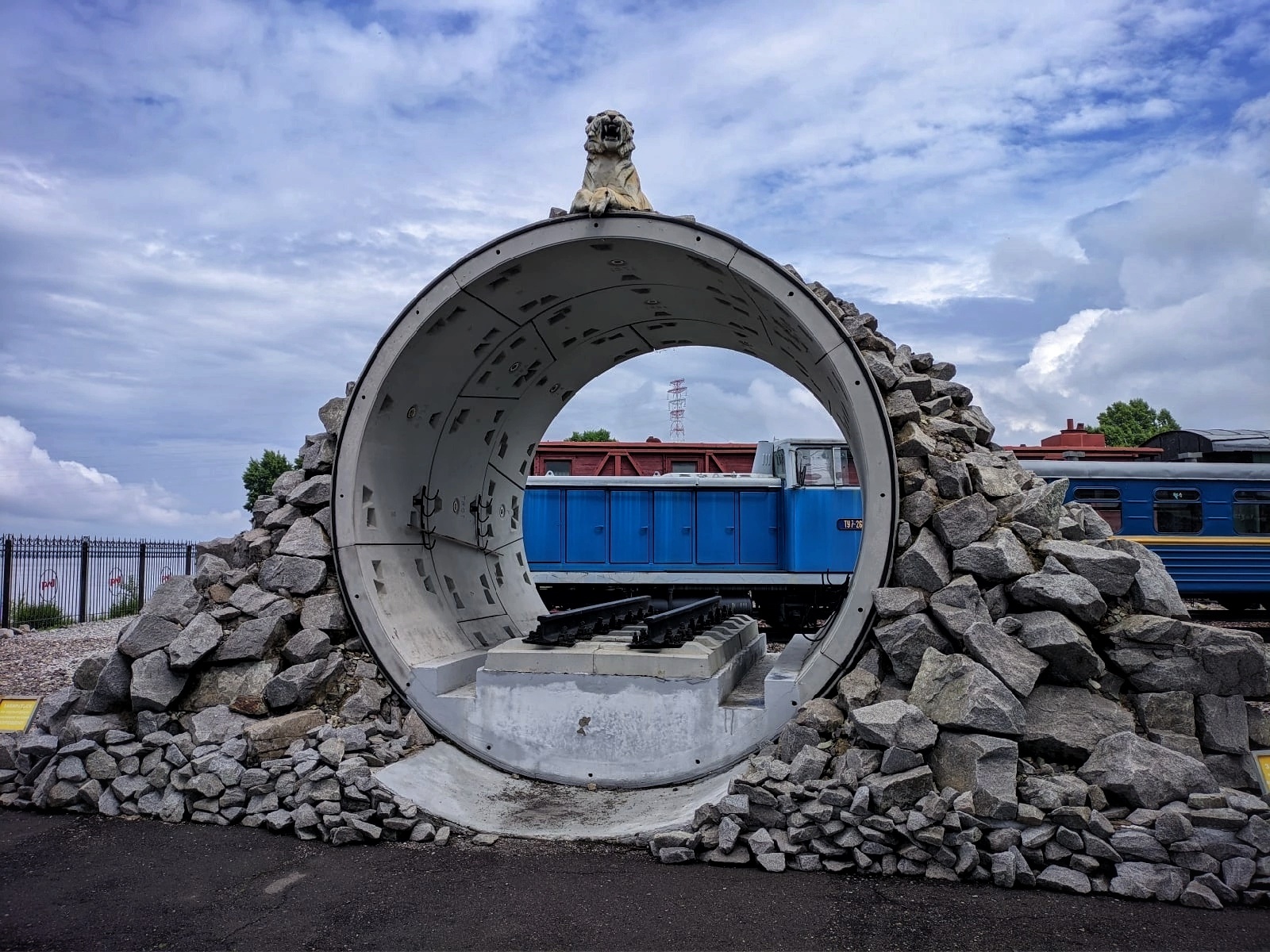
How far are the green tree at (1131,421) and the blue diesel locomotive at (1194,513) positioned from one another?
94.3 ft

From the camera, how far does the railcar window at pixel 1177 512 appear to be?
14.7 metres

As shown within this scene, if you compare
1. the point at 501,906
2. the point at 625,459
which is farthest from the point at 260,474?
the point at 501,906

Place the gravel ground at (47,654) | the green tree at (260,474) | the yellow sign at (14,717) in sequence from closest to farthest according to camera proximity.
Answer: the yellow sign at (14,717)
the gravel ground at (47,654)
the green tree at (260,474)

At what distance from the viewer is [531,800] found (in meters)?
6.07

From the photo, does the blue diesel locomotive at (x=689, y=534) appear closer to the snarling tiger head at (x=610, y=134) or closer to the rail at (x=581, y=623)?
the rail at (x=581, y=623)

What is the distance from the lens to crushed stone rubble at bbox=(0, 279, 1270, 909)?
4.41 meters

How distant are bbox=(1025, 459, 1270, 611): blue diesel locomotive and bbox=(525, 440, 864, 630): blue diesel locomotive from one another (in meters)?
3.89

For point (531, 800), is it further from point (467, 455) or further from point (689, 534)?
point (689, 534)

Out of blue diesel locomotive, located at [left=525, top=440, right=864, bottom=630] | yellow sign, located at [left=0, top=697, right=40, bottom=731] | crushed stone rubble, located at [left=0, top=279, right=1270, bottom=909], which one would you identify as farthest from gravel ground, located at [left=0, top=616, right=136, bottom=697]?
blue diesel locomotive, located at [left=525, top=440, right=864, bottom=630]

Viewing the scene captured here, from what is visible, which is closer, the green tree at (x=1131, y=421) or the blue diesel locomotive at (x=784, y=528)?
Answer: the blue diesel locomotive at (x=784, y=528)

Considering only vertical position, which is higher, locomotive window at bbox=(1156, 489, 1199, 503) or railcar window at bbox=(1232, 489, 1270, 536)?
locomotive window at bbox=(1156, 489, 1199, 503)

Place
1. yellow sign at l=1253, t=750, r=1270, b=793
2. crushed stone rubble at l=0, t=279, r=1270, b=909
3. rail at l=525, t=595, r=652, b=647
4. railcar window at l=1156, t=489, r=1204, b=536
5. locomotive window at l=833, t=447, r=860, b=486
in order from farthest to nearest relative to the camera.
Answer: locomotive window at l=833, t=447, r=860, b=486 → railcar window at l=1156, t=489, r=1204, b=536 → rail at l=525, t=595, r=652, b=647 → yellow sign at l=1253, t=750, r=1270, b=793 → crushed stone rubble at l=0, t=279, r=1270, b=909

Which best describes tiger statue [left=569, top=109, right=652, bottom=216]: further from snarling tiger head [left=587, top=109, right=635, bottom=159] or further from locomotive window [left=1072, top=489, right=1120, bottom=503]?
locomotive window [left=1072, top=489, right=1120, bottom=503]

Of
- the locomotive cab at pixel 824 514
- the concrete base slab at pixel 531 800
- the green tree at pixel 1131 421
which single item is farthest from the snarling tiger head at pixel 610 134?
the green tree at pixel 1131 421
